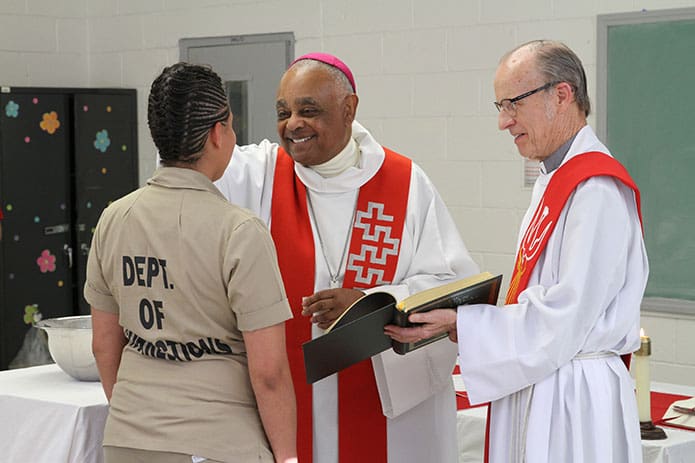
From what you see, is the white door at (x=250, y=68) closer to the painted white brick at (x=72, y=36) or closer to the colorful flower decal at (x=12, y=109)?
the painted white brick at (x=72, y=36)

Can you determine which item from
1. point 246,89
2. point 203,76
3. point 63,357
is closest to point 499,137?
point 246,89

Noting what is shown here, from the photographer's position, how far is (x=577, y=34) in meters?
4.61

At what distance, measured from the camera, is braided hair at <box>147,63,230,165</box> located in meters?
1.98

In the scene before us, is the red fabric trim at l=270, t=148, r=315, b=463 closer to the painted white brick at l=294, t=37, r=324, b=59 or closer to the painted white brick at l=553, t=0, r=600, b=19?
the painted white brick at l=553, t=0, r=600, b=19

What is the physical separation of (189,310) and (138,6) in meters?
4.73

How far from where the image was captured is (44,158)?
5859mm

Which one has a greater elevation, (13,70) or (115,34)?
(115,34)

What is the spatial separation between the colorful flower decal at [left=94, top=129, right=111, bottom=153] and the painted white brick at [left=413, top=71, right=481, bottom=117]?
6.53 feet

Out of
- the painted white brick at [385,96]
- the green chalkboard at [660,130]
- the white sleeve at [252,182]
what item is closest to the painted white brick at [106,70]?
the painted white brick at [385,96]

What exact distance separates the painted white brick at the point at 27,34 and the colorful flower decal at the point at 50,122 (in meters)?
0.66

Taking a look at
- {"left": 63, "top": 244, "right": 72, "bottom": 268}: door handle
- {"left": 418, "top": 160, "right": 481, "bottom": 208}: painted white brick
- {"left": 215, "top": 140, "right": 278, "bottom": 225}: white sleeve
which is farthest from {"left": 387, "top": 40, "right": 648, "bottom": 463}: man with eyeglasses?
{"left": 63, "top": 244, "right": 72, "bottom": 268}: door handle

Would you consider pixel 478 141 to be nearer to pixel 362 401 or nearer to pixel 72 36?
pixel 362 401

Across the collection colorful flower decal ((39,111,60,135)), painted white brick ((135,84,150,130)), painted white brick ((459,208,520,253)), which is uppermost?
painted white brick ((135,84,150,130))

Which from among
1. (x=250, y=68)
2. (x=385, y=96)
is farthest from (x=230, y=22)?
(x=385, y=96)
